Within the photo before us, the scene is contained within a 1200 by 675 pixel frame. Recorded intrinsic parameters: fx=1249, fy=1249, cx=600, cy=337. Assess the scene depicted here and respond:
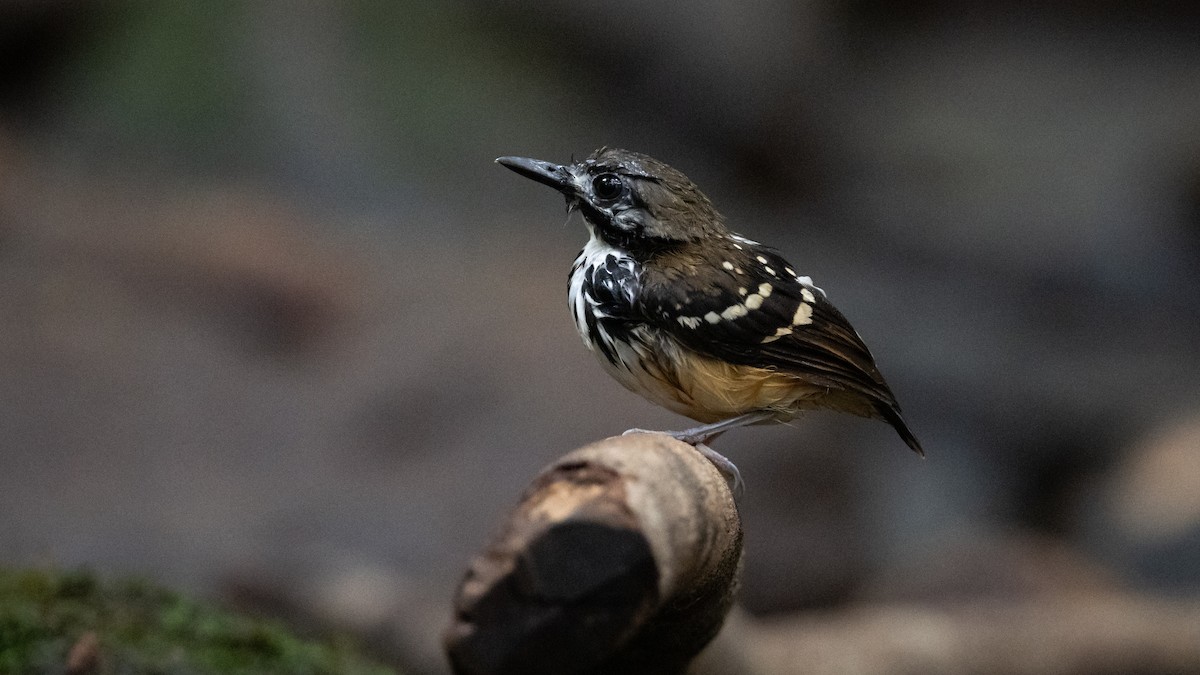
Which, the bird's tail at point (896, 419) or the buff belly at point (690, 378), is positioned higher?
the buff belly at point (690, 378)

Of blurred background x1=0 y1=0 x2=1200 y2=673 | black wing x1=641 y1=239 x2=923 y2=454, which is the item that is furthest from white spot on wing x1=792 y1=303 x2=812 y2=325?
blurred background x1=0 y1=0 x2=1200 y2=673

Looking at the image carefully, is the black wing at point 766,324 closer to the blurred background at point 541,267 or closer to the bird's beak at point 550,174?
the bird's beak at point 550,174

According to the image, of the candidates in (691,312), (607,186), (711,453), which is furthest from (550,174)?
(711,453)

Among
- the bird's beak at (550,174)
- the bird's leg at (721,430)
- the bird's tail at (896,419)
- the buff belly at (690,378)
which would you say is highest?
the bird's beak at (550,174)

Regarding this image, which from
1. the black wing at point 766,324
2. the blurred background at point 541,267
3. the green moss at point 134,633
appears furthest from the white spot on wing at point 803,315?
the blurred background at point 541,267

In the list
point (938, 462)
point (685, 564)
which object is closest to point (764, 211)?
point (938, 462)

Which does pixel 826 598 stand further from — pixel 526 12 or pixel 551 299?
pixel 526 12

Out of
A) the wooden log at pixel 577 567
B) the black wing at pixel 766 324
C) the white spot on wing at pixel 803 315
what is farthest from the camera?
the white spot on wing at pixel 803 315

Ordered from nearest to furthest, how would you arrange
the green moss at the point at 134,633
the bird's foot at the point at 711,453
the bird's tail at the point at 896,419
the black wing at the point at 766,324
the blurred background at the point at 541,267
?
1. the green moss at the point at 134,633
2. the bird's foot at the point at 711,453
3. the black wing at the point at 766,324
4. the bird's tail at the point at 896,419
5. the blurred background at the point at 541,267
